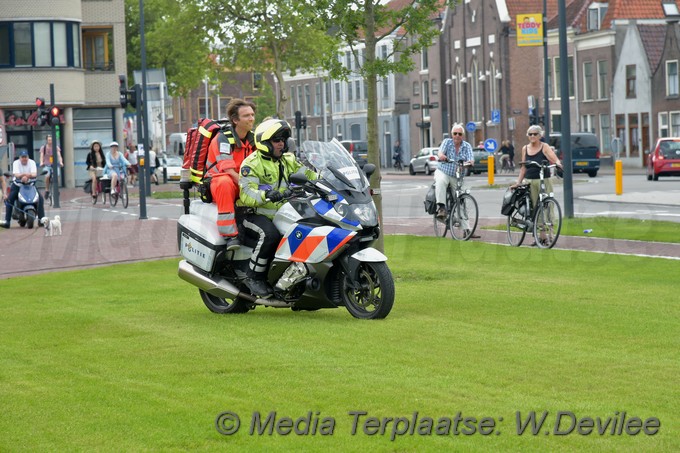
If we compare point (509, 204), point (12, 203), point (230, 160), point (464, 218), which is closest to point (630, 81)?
point (12, 203)

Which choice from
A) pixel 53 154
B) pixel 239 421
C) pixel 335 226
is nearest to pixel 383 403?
pixel 239 421

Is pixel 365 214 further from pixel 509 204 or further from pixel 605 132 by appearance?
pixel 605 132

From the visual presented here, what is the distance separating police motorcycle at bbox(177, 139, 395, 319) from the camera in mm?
10758

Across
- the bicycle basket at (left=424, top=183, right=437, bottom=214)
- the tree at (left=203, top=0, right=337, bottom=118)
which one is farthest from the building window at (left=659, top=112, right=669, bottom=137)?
the bicycle basket at (left=424, top=183, right=437, bottom=214)

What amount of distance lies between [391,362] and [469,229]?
1219cm

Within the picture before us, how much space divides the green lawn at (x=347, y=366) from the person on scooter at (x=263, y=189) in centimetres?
44

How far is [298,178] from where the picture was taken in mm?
10766

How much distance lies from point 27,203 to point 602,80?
49.5 m

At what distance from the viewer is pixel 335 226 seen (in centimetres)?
1084

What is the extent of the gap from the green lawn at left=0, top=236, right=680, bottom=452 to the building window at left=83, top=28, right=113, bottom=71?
48760mm

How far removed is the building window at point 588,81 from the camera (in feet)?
240

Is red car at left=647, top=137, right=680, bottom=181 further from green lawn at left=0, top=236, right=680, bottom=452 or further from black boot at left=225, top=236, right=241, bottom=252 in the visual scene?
black boot at left=225, top=236, right=241, bottom=252

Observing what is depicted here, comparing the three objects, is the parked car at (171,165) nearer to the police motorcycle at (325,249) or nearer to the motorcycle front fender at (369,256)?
the police motorcycle at (325,249)

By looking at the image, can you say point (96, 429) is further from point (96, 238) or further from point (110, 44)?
point (110, 44)
